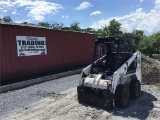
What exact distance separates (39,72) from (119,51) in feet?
23.8

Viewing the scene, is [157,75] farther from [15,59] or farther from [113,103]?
[15,59]

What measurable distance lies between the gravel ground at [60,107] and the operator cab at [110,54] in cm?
152

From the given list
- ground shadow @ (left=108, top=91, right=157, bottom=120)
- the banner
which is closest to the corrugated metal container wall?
the banner

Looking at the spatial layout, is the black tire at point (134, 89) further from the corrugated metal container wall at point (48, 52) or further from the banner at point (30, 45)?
the banner at point (30, 45)

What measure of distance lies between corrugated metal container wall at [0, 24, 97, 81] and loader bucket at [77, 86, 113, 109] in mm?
5313

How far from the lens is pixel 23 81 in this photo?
38.0 ft

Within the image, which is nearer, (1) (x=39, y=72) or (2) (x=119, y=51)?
(2) (x=119, y=51)

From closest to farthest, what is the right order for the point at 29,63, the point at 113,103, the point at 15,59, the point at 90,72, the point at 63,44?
the point at 113,103, the point at 90,72, the point at 15,59, the point at 29,63, the point at 63,44

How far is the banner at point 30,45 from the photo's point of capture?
12920mm

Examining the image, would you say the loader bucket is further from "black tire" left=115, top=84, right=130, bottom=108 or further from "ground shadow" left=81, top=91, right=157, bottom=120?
"black tire" left=115, top=84, right=130, bottom=108

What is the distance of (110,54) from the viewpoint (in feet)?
29.7

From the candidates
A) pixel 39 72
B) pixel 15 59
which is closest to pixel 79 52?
pixel 39 72

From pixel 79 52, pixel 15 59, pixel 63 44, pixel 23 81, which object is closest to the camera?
pixel 23 81

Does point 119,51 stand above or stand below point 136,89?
above
